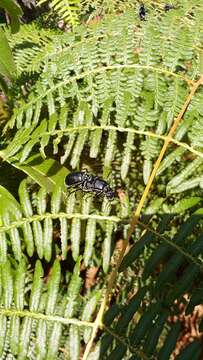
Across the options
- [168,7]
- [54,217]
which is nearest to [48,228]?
[54,217]

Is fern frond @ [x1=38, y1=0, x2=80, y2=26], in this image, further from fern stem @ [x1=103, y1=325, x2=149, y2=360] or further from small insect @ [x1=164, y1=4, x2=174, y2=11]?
fern stem @ [x1=103, y1=325, x2=149, y2=360]

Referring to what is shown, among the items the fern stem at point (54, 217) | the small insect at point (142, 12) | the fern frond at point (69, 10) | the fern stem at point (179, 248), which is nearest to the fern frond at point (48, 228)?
the fern stem at point (54, 217)

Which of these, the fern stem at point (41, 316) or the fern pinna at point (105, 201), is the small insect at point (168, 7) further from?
the fern stem at point (41, 316)

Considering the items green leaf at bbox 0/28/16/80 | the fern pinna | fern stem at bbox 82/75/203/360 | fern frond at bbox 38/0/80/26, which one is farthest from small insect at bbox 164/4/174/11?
green leaf at bbox 0/28/16/80

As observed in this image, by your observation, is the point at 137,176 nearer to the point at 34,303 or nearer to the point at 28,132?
the point at 28,132

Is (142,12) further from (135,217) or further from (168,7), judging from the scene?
(135,217)

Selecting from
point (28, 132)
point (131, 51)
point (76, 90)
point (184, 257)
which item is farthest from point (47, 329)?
point (131, 51)
